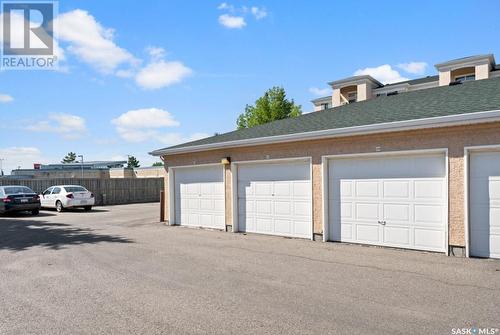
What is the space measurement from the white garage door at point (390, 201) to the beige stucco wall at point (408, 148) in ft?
0.83

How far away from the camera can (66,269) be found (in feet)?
23.7

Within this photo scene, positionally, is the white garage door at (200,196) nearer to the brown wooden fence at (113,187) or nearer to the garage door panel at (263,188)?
the garage door panel at (263,188)

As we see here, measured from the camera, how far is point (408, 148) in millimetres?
8469

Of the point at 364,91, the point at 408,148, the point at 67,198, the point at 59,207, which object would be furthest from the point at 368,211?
the point at 364,91

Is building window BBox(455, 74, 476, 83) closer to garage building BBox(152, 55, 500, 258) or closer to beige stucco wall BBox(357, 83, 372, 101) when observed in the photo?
beige stucco wall BBox(357, 83, 372, 101)

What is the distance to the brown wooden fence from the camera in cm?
2530

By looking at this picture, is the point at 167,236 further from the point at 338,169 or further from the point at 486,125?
the point at 486,125

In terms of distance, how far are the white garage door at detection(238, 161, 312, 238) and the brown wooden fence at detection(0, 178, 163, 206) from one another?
1730 cm

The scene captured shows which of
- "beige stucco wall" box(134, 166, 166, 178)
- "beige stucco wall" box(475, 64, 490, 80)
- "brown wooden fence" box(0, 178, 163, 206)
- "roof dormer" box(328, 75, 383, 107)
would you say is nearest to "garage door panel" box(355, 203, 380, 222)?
"brown wooden fence" box(0, 178, 163, 206)

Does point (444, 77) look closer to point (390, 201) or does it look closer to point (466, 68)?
point (466, 68)

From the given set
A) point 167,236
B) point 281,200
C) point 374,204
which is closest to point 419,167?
Answer: point 374,204

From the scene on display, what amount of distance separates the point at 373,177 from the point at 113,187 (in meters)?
21.9

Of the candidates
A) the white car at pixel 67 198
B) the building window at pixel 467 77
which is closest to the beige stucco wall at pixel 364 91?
the building window at pixel 467 77

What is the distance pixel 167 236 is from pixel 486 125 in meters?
8.85
